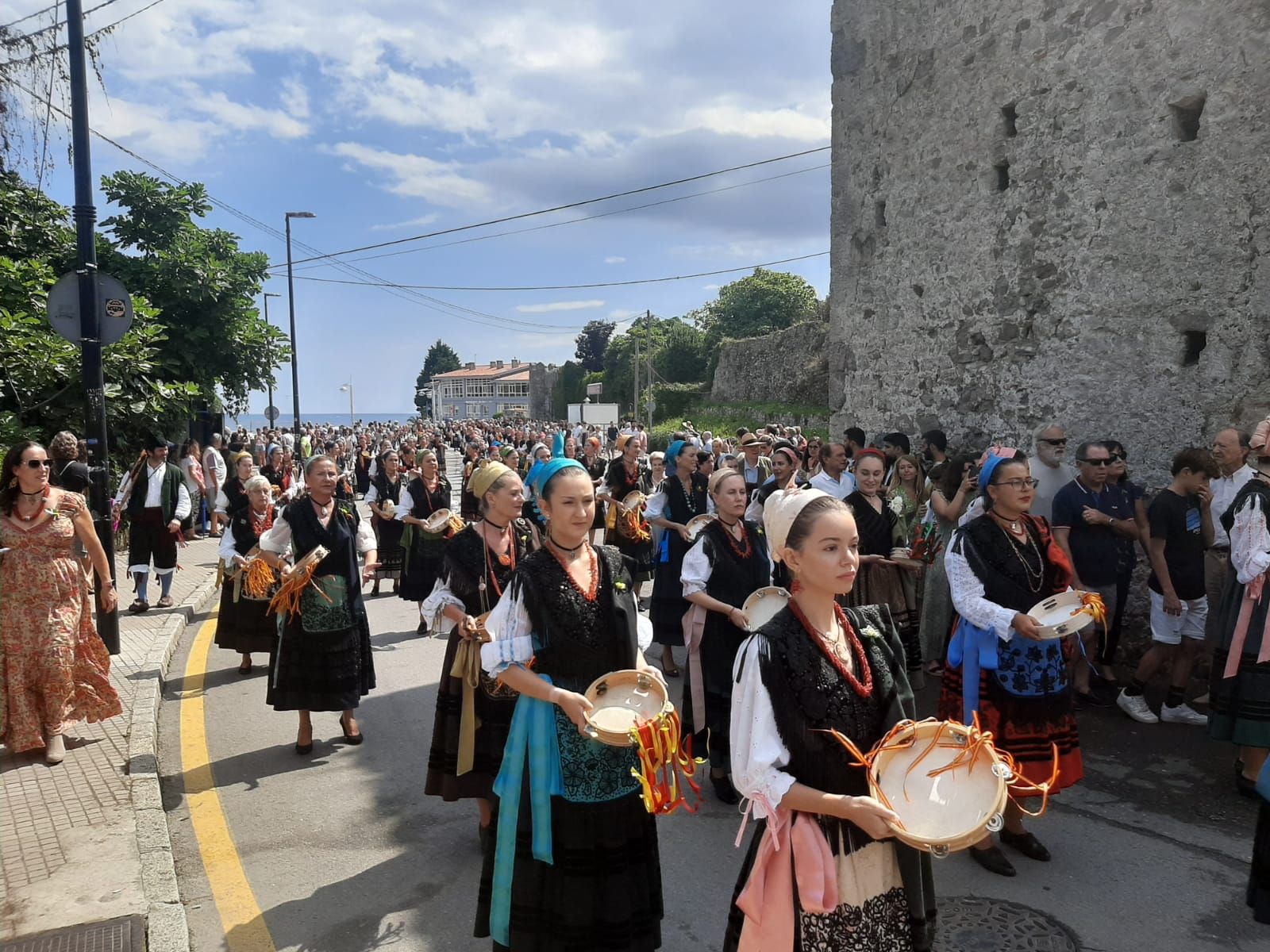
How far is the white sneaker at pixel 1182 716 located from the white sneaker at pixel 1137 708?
67 millimetres

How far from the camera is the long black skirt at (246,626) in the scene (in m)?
8.17

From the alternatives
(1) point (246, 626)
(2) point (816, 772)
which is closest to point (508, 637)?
(2) point (816, 772)

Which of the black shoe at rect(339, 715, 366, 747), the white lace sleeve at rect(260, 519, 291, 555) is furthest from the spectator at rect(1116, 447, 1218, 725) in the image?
the white lace sleeve at rect(260, 519, 291, 555)

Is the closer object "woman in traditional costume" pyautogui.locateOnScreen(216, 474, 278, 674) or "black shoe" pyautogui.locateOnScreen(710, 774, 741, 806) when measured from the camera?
"black shoe" pyautogui.locateOnScreen(710, 774, 741, 806)

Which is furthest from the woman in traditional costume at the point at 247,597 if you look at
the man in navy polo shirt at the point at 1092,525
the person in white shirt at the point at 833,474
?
the man in navy polo shirt at the point at 1092,525

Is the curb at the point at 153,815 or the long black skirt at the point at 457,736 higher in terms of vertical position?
the long black skirt at the point at 457,736

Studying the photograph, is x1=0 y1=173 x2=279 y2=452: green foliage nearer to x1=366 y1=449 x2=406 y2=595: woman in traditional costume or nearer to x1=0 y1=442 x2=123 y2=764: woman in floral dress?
x1=366 y1=449 x2=406 y2=595: woman in traditional costume

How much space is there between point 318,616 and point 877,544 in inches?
159

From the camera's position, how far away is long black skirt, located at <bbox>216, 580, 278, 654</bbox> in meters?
8.17

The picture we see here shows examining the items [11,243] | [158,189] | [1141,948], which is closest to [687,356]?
[158,189]

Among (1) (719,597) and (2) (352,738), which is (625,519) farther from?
(1) (719,597)

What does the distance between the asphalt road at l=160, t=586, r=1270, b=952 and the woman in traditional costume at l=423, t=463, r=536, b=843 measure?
1.46ft

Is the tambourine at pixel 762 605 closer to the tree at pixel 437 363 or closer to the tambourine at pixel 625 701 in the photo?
the tambourine at pixel 625 701

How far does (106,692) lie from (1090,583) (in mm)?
7289
